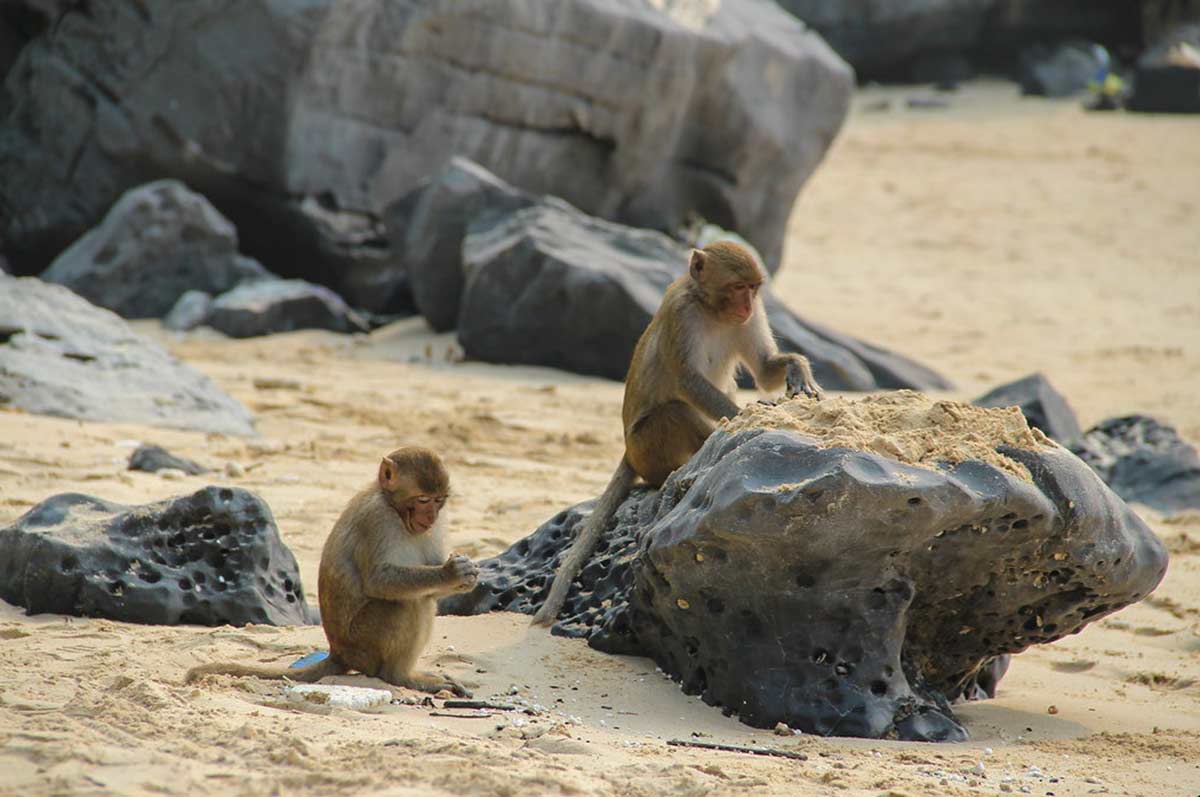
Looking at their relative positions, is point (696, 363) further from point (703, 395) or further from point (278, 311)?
point (278, 311)

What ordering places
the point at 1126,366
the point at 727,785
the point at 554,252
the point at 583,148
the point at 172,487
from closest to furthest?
the point at 727,785, the point at 172,487, the point at 554,252, the point at 1126,366, the point at 583,148

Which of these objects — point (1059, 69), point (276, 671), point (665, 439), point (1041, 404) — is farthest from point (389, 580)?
point (1059, 69)

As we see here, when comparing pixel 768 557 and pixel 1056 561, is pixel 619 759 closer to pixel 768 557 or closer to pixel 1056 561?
pixel 768 557

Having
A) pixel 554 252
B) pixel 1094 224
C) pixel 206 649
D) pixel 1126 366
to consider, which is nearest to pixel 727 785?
pixel 206 649

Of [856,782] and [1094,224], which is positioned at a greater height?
[1094,224]

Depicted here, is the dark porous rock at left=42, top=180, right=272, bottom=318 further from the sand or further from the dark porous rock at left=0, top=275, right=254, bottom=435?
the dark porous rock at left=0, top=275, right=254, bottom=435

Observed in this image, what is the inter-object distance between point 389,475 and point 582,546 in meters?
1.10

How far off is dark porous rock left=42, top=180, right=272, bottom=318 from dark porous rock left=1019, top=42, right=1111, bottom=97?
1689 centimetres

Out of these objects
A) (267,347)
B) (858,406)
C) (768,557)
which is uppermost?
(858,406)

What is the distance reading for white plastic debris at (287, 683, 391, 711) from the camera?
188 inches

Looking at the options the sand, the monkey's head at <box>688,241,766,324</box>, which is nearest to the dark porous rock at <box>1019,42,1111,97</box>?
the sand

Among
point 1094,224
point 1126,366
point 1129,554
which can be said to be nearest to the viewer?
point 1129,554

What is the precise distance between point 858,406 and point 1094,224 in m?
15.0

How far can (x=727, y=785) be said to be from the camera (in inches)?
163
